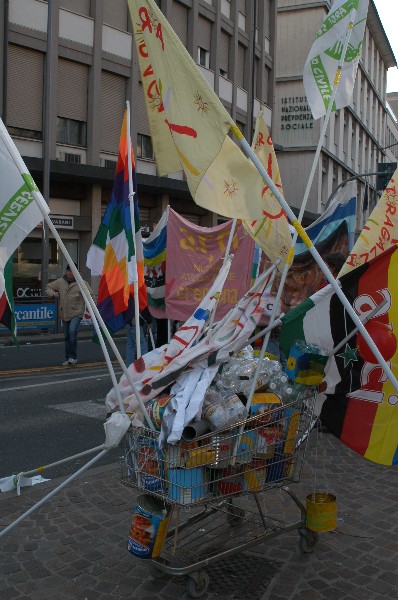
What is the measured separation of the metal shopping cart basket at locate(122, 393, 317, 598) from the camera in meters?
3.25

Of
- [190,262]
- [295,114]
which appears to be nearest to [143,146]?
[295,114]

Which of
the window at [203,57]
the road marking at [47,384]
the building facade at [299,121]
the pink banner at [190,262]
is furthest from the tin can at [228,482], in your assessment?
the building facade at [299,121]

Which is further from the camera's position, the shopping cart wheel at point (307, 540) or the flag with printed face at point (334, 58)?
the flag with printed face at point (334, 58)

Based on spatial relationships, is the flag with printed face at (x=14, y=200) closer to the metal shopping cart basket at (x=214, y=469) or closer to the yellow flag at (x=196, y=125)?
the yellow flag at (x=196, y=125)

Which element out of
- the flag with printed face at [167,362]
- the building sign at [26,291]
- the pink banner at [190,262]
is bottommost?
the building sign at [26,291]

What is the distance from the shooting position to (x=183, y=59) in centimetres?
307

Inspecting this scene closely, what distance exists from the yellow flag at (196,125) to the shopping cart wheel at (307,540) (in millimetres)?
2178

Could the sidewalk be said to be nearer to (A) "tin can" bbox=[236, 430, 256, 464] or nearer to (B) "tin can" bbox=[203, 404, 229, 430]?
(A) "tin can" bbox=[236, 430, 256, 464]

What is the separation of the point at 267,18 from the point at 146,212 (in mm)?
15656

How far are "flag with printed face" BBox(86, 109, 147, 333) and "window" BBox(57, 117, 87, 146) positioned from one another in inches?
714

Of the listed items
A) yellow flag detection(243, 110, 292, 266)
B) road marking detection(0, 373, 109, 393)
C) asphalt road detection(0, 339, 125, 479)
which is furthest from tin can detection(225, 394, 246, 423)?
road marking detection(0, 373, 109, 393)

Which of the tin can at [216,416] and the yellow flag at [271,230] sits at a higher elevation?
the yellow flag at [271,230]

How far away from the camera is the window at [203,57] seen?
1097 inches

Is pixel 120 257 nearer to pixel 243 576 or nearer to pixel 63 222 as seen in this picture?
pixel 243 576
